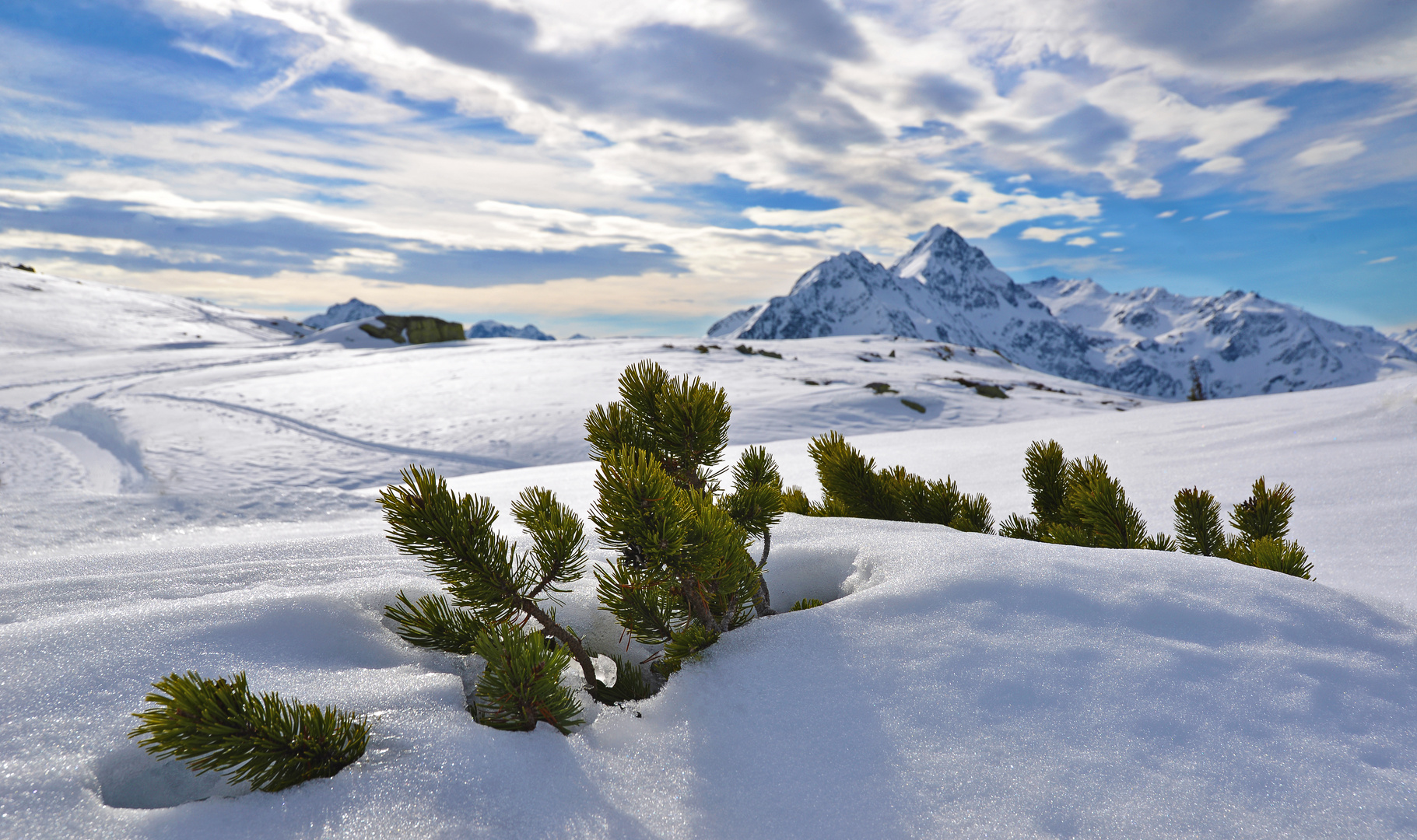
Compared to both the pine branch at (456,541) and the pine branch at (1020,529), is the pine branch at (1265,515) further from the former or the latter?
the pine branch at (456,541)

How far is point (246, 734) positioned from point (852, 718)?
4.10 ft

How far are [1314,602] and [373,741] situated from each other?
8.65ft

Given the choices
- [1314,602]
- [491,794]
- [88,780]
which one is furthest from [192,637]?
[1314,602]

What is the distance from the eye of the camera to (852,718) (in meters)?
1.49

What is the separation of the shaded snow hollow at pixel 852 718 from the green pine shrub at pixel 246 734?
5cm

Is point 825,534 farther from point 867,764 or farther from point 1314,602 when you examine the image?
point 1314,602

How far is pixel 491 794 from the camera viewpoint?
1249 mm

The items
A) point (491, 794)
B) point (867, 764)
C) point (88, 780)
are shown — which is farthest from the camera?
point (867, 764)

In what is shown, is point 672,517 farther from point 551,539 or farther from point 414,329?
point 414,329

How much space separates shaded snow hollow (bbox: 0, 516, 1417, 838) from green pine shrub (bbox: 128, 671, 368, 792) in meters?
0.05

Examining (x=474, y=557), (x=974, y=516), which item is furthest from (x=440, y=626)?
(x=974, y=516)

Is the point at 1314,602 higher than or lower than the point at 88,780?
higher

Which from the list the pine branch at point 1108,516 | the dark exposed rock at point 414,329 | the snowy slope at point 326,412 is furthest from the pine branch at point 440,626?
the dark exposed rock at point 414,329

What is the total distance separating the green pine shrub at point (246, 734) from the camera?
1.06 m
